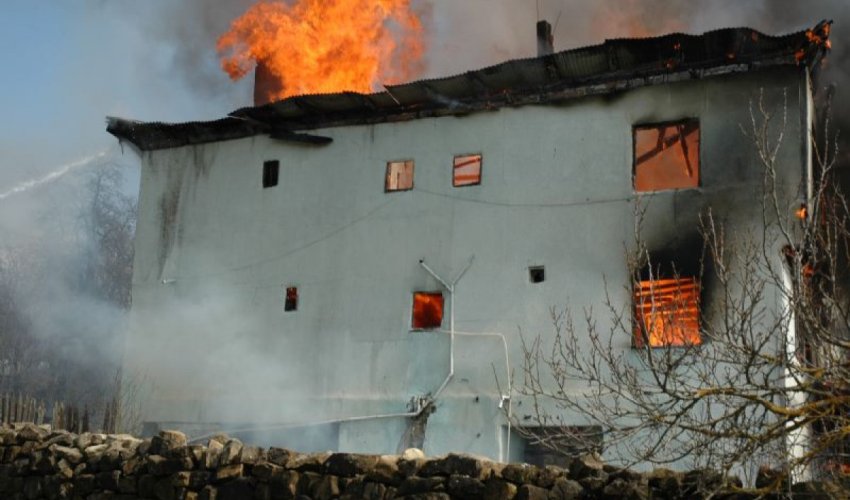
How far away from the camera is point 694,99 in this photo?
706 inches

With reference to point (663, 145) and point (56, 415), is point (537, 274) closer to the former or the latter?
point (663, 145)

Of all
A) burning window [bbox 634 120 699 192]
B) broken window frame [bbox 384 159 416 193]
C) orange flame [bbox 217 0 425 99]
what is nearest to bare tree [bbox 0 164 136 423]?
orange flame [bbox 217 0 425 99]

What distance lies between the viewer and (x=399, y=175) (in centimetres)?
2048

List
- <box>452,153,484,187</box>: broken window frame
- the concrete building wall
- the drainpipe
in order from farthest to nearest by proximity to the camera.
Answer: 1. <box>452,153,484,187</box>: broken window frame
2. the drainpipe
3. the concrete building wall

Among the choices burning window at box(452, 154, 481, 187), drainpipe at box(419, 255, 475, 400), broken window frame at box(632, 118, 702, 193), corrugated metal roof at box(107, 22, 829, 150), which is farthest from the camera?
burning window at box(452, 154, 481, 187)

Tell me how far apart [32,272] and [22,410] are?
4839 cm

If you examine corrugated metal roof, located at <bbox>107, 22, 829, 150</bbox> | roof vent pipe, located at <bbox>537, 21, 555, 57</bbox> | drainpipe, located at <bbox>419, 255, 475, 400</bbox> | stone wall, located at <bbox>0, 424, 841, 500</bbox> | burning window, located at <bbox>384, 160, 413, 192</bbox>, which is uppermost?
roof vent pipe, located at <bbox>537, 21, 555, 57</bbox>

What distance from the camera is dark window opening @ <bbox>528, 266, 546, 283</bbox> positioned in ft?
60.5

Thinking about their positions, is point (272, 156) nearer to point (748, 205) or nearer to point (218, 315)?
point (218, 315)

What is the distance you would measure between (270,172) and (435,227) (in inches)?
185

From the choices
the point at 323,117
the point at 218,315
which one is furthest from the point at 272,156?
the point at 218,315

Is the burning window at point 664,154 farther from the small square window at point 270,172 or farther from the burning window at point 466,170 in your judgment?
the small square window at point 270,172

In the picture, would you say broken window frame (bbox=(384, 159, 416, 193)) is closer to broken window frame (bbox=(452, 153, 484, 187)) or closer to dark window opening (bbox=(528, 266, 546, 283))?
broken window frame (bbox=(452, 153, 484, 187))

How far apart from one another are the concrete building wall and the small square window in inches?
6.5
